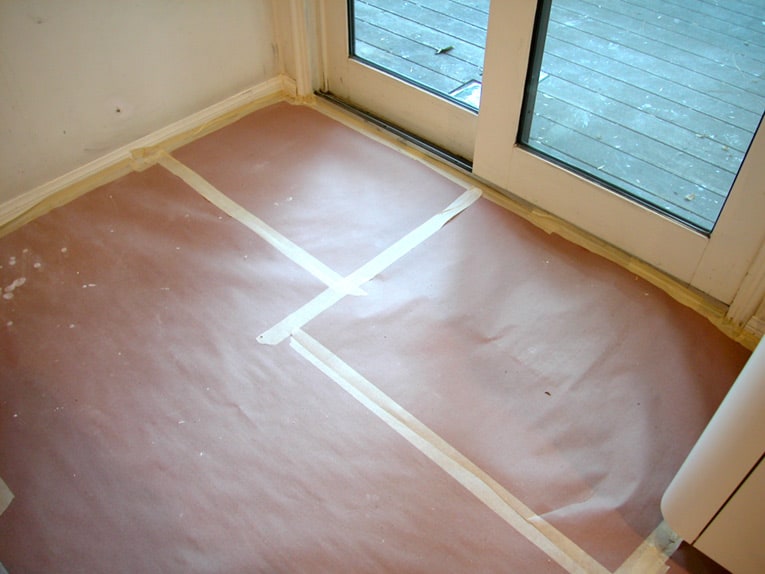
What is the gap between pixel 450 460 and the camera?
59.1 inches

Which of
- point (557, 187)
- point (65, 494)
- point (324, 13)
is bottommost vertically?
point (65, 494)

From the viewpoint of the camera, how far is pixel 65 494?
145cm

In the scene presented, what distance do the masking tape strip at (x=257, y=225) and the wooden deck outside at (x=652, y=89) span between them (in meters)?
0.78

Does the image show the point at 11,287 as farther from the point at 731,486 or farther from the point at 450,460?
the point at 731,486

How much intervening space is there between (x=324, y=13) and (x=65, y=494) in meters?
1.82

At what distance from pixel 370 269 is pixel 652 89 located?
Result: 119cm

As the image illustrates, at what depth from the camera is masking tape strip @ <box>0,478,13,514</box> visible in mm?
1427

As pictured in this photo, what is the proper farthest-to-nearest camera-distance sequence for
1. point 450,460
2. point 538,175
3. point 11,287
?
point 538,175 → point 11,287 → point 450,460

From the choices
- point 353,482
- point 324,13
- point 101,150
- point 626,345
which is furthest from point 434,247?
point 101,150

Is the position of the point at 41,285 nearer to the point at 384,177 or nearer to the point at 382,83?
the point at 384,177

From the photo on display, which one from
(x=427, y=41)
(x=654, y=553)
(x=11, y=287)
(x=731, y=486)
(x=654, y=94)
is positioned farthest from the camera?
(x=427, y=41)

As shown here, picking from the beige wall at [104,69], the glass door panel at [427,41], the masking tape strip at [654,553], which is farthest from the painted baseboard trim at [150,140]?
the masking tape strip at [654,553]

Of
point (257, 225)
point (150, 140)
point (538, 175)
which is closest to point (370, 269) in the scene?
point (257, 225)

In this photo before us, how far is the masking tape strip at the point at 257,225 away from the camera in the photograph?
75.8 inches
